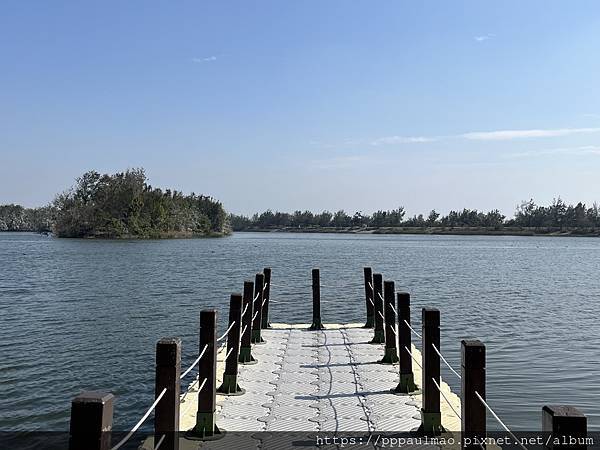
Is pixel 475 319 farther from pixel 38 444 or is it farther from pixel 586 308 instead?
pixel 38 444

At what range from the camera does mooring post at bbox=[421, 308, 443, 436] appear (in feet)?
21.3

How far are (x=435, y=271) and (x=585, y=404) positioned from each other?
102ft

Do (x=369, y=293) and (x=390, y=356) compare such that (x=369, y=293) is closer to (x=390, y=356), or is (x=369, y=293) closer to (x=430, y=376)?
(x=390, y=356)

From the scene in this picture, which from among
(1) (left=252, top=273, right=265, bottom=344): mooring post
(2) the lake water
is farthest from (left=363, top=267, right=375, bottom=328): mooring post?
(1) (left=252, top=273, right=265, bottom=344): mooring post

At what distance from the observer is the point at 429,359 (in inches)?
260

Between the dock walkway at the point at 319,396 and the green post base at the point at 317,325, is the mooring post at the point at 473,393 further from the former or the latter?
the green post base at the point at 317,325

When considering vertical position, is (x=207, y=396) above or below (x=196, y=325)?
above

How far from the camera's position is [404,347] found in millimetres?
7879

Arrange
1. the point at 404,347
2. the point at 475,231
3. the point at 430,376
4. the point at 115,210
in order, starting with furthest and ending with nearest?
the point at 475,231 → the point at 115,210 → the point at 404,347 → the point at 430,376

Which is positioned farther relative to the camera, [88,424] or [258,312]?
[258,312]

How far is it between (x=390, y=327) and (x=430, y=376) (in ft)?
11.0

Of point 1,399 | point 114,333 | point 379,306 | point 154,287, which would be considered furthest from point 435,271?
point 1,399

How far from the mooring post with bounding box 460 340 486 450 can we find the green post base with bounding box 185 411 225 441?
8.24ft

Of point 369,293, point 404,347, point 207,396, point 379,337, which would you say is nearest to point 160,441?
point 207,396
